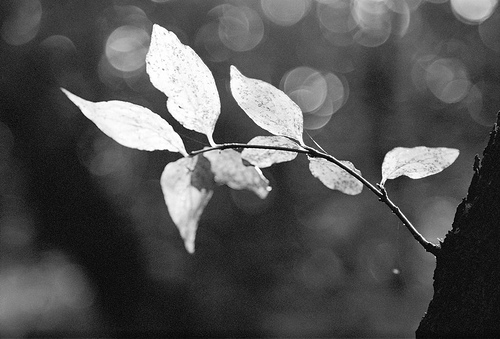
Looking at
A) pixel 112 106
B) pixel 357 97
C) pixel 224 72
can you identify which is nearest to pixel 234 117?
pixel 224 72

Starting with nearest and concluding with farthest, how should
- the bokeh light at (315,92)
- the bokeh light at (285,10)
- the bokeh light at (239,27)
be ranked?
the bokeh light at (315,92) → the bokeh light at (239,27) → the bokeh light at (285,10)

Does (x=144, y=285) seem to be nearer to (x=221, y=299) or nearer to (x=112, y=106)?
(x=221, y=299)

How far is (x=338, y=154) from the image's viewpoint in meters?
5.19

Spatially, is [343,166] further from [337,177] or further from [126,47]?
[126,47]

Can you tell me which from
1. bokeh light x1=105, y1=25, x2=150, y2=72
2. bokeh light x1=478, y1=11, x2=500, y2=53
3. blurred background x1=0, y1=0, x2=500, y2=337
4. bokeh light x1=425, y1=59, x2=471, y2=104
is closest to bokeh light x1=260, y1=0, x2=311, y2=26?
blurred background x1=0, y1=0, x2=500, y2=337

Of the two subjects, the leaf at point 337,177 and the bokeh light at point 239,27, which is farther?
the bokeh light at point 239,27

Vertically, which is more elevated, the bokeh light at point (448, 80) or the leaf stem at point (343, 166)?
the bokeh light at point (448, 80)

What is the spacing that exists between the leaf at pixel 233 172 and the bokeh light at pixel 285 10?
6.42 meters

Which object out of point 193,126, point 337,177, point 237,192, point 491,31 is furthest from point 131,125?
point 491,31

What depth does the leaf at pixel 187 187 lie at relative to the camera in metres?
0.26

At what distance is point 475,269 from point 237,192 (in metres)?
5.00

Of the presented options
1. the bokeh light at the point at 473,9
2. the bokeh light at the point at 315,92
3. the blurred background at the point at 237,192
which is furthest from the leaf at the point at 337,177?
the bokeh light at the point at 473,9

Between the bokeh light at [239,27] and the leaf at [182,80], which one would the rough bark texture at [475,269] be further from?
the bokeh light at [239,27]

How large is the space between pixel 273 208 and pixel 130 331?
2.07m
